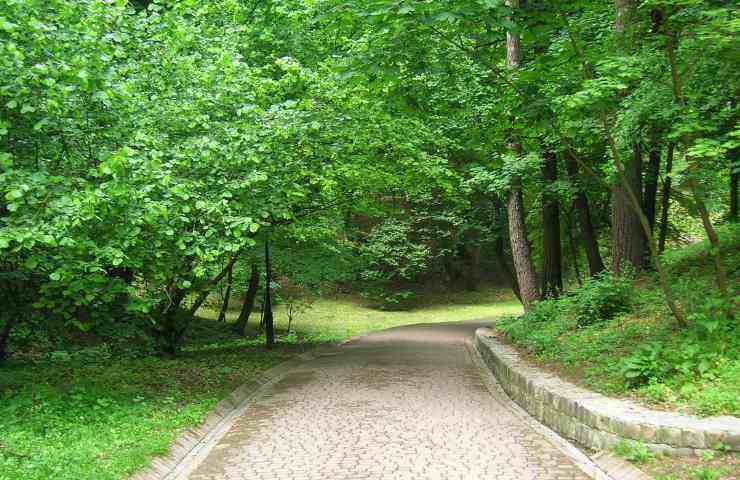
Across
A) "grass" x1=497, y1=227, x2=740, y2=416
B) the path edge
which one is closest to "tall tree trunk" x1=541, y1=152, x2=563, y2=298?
"grass" x1=497, y1=227, x2=740, y2=416

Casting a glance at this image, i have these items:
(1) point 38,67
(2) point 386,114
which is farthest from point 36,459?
(2) point 386,114

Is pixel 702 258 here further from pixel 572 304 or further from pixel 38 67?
pixel 38 67

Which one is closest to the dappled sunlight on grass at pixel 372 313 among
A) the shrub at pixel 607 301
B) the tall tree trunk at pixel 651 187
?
the tall tree trunk at pixel 651 187

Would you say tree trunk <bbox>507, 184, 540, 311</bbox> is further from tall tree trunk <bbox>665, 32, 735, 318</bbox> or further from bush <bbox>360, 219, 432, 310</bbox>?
tall tree trunk <bbox>665, 32, 735, 318</bbox>

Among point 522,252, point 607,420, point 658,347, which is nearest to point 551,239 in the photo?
point 522,252

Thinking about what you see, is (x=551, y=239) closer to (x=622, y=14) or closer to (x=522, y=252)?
(x=522, y=252)

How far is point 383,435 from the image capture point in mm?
7430

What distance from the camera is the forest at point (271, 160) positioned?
710 centimetres

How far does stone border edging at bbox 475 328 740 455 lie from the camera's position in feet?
17.6

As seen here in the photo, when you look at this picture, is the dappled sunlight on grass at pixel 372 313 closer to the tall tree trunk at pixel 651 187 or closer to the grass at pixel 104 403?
the grass at pixel 104 403

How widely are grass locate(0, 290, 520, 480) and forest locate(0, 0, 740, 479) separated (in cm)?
6

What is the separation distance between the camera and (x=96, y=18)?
26.2 ft

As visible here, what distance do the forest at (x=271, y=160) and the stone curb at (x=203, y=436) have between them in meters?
0.20

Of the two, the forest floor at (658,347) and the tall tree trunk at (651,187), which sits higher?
the tall tree trunk at (651,187)
